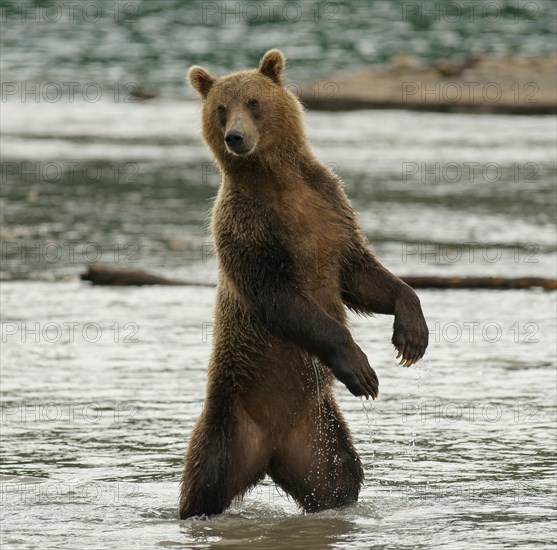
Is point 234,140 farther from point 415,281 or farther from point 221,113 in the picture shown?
point 415,281

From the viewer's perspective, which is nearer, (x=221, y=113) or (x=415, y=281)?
(x=221, y=113)

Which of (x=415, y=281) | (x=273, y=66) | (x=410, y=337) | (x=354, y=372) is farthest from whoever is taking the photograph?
(x=415, y=281)

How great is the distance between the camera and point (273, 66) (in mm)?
6758

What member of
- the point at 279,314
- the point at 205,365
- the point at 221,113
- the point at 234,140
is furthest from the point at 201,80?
the point at 205,365

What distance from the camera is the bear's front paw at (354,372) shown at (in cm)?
625

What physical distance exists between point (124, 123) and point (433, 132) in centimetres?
501

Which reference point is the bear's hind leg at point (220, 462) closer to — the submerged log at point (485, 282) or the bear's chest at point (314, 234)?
the bear's chest at point (314, 234)

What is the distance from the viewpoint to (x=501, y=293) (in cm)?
1088

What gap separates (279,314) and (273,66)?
116 cm

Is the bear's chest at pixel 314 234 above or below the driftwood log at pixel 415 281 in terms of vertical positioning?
above

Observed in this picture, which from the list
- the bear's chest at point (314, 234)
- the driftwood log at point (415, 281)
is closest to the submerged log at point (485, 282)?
the driftwood log at point (415, 281)

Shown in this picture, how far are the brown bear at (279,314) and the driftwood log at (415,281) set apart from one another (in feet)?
12.0

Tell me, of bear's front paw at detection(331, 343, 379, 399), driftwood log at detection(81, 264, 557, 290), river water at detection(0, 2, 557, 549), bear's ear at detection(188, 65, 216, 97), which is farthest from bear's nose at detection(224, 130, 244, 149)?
driftwood log at detection(81, 264, 557, 290)

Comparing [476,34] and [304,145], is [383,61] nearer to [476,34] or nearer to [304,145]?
[476,34]
